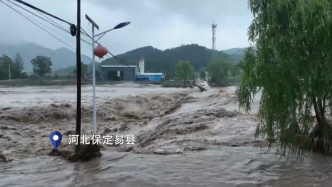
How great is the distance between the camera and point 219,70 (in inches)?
2522

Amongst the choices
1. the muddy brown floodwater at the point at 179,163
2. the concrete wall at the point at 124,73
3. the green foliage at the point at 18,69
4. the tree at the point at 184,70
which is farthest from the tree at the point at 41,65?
the muddy brown floodwater at the point at 179,163

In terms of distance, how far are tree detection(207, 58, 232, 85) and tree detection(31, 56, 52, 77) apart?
32.3m

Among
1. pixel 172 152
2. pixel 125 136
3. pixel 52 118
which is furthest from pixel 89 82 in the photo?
pixel 172 152

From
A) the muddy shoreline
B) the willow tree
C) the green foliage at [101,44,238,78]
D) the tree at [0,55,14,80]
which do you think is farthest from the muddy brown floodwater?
the green foliage at [101,44,238,78]

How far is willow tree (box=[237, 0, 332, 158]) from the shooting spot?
6.09m

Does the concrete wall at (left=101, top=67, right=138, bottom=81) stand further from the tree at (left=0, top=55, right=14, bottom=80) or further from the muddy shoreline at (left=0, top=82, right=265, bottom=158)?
the muddy shoreline at (left=0, top=82, right=265, bottom=158)

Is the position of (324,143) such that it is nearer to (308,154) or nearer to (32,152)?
(308,154)

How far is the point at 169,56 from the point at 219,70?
4030 centimetres

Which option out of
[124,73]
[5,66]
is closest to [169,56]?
[124,73]

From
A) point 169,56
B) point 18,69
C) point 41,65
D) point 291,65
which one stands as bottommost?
point 291,65

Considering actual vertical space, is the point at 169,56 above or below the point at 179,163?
above

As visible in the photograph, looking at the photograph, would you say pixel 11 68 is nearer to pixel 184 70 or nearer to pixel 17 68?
pixel 17 68

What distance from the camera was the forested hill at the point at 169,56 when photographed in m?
97.2

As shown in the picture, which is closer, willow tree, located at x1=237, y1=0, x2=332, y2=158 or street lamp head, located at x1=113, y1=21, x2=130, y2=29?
willow tree, located at x1=237, y1=0, x2=332, y2=158
